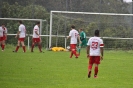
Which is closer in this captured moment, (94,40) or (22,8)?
(94,40)

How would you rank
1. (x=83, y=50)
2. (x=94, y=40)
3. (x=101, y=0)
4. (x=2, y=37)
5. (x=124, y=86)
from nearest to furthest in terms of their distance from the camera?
(x=124, y=86) → (x=94, y=40) → (x=2, y=37) → (x=83, y=50) → (x=101, y=0)

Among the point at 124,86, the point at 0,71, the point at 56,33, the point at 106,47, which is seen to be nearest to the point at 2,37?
the point at 56,33

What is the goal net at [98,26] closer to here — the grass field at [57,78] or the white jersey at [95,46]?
the grass field at [57,78]

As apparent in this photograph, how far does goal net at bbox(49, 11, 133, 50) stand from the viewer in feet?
138

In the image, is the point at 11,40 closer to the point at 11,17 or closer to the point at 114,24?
the point at 11,17

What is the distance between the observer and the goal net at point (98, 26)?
42125mm

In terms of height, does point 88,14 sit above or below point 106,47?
above

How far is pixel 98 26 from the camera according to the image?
4291 centimetres

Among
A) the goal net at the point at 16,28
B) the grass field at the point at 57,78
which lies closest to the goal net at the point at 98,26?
the goal net at the point at 16,28

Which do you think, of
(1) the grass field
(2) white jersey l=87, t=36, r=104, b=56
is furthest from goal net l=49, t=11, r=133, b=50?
(2) white jersey l=87, t=36, r=104, b=56

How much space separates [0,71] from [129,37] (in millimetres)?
23828

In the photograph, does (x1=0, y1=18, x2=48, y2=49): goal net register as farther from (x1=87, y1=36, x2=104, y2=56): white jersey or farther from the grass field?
(x1=87, y1=36, x2=104, y2=56): white jersey

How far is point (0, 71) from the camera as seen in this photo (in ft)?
64.6

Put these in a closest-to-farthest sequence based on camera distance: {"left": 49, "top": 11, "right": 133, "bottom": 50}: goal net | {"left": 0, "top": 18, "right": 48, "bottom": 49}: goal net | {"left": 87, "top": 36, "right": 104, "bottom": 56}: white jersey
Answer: {"left": 87, "top": 36, "right": 104, "bottom": 56}: white jersey < {"left": 49, "top": 11, "right": 133, "bottom": 50}: goal net < {"left": 0, "top": 18, "right": 48, "bottom": 49}: goal net
